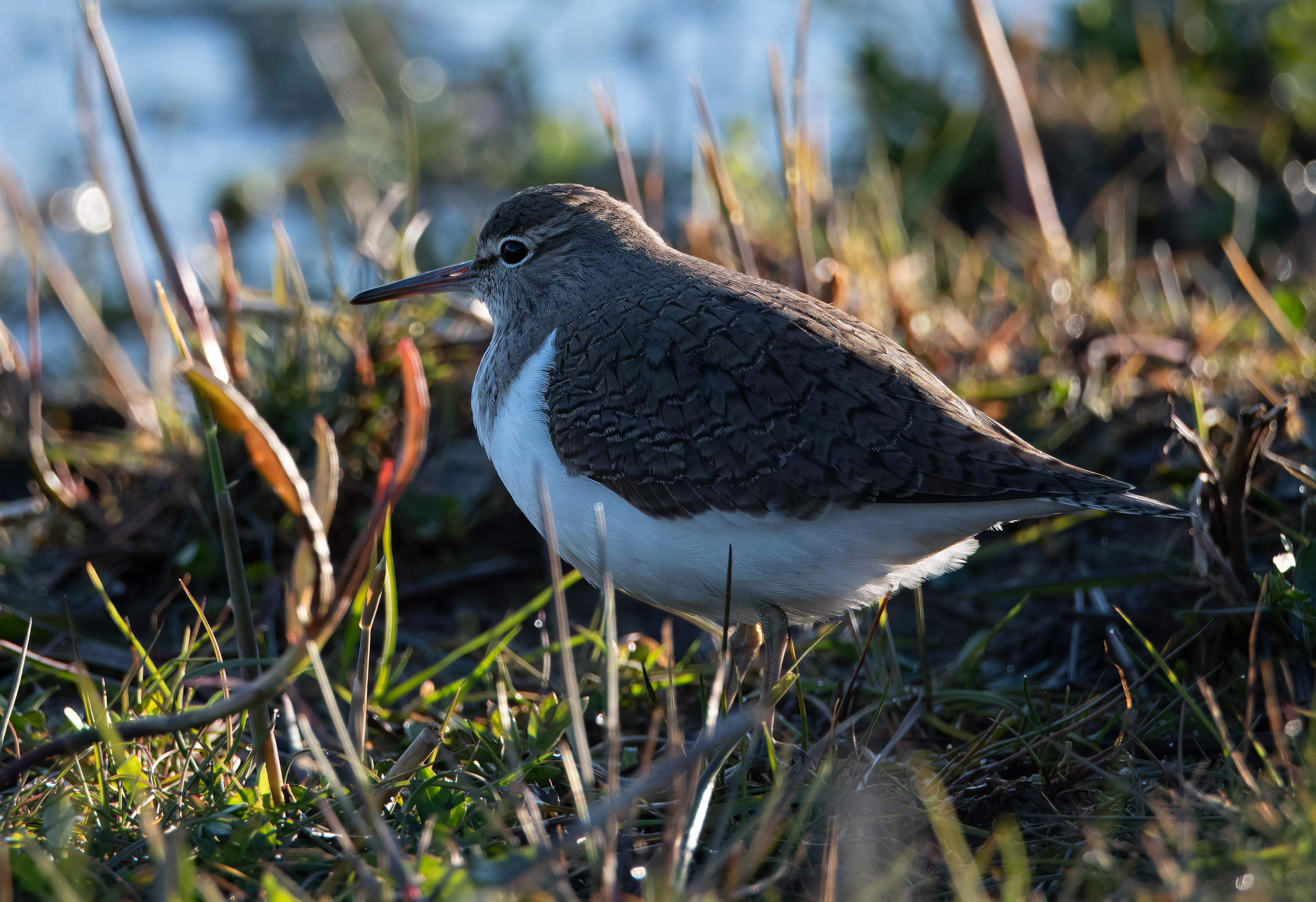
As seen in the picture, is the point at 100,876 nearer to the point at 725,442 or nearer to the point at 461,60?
the point at 725,442

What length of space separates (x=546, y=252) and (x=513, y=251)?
13 centimetres

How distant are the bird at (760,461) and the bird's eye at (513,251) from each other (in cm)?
63

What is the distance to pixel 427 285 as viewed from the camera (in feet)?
13.2

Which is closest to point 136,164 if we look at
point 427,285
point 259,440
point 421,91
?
point 427,285

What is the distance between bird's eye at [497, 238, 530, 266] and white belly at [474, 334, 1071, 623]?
0.86 meters

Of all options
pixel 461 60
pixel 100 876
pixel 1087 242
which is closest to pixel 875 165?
pixel 1087 242

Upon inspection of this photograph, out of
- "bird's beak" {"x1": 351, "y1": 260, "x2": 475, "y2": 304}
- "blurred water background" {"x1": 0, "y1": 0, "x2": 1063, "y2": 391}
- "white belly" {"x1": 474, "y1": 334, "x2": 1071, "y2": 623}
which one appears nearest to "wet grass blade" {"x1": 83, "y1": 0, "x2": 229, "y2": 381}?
"bird's beak" {"x1": 351, "y1": 260, "x2": 475, "y2": 304}

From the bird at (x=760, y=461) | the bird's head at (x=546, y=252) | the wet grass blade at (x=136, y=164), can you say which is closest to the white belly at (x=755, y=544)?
the bird at (x=760, y=461)

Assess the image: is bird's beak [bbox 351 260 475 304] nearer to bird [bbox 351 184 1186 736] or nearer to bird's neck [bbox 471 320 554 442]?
bird's neck [bbox 471 320 554 442]

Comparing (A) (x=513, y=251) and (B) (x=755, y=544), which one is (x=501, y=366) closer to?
(A) (x=513, y=251)

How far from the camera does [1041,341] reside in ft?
15.6

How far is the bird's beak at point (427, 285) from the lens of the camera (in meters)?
3.96

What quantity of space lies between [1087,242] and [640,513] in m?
4.45

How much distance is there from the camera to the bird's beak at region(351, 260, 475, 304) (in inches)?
156
